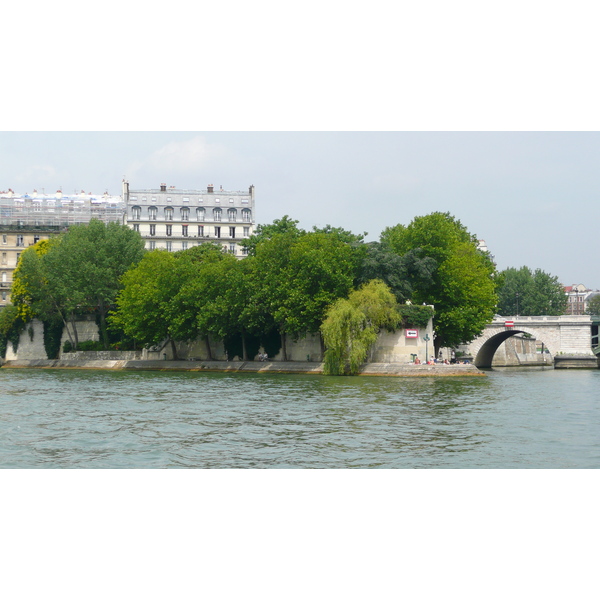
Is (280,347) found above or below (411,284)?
below

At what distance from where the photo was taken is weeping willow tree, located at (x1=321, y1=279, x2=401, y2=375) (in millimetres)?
48438

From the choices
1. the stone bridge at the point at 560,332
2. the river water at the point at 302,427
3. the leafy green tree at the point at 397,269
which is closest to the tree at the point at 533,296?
the stone bridge at the point at 560,332

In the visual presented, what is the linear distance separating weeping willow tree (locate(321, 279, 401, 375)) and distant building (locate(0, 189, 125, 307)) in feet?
147

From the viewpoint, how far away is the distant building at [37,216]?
86.4m

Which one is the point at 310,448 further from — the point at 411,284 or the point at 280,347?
the point at 280,347

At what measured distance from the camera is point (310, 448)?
798 inches

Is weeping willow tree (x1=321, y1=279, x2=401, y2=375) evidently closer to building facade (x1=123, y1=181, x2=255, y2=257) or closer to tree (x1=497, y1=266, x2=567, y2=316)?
building facade (x1=123, y1=181, x2=255, y2=257)

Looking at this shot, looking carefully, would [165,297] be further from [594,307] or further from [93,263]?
[594,307]

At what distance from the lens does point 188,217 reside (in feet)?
307

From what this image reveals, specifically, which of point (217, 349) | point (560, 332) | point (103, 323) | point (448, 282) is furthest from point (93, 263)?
point (560, 332)

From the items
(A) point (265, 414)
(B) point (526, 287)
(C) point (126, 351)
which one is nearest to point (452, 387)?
(A) point (265, 414)

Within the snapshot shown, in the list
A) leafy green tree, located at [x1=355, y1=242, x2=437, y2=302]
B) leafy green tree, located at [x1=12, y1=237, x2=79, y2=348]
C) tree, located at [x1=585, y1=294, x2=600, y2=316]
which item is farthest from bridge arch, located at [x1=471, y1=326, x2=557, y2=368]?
tree, located at [x1=585, y1=294, x2=600, y2=316]

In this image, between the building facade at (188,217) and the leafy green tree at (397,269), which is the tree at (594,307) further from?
the leafy green tree at (397,269)

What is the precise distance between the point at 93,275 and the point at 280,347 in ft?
57.4
